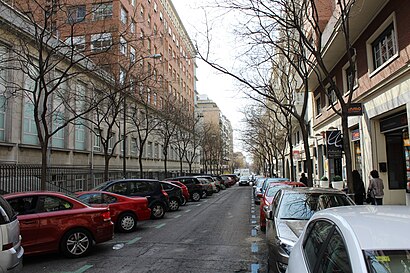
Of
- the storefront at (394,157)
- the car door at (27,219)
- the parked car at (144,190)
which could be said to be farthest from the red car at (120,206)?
the storefront at (394,157)

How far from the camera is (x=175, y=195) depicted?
17.7 m

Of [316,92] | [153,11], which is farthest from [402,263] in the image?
[153,11]

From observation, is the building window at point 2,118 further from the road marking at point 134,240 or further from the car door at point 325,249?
the car door at point 325,249

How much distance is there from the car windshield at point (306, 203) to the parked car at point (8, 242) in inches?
176

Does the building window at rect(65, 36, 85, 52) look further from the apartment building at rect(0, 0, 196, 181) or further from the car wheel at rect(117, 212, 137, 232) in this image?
the car wheel at rect(117, 212, 137, 232)

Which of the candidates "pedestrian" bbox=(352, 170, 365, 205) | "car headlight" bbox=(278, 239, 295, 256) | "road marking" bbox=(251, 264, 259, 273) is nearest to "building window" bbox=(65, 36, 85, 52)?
"road marking" bbox=(251, 264, 259, 273)

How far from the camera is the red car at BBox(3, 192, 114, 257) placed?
7.29 metres

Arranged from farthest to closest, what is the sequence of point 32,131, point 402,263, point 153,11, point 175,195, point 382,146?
point 153,11 → point 32,131 → point 175,195 → point 382,146 → point 402,263

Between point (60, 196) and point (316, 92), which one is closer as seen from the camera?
point (60, 196)

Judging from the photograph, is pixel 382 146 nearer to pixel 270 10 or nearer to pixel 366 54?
pixel 366 54

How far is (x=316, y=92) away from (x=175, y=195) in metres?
14.2

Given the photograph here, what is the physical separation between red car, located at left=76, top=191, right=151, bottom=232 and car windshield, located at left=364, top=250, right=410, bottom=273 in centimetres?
969

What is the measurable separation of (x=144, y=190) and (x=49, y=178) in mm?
8313

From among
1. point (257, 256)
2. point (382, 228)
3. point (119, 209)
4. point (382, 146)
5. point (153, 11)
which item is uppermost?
point (153, 11)
